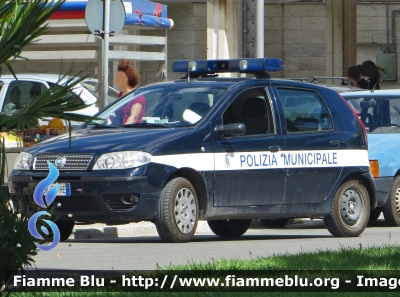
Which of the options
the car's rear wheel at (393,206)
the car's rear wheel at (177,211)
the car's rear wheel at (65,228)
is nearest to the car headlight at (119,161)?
the car's rear wheel at (177,211)

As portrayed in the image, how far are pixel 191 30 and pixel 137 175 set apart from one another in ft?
60.6

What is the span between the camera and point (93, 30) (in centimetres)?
1338

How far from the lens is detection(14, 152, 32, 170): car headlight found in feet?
33.2

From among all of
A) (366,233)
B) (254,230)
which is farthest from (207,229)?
(366,233)

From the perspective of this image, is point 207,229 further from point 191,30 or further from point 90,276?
point 191,30

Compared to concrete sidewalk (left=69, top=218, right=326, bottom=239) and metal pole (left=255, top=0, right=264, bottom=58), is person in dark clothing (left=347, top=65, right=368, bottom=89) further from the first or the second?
concrete sidewalk (left=69, top=218, right=326, bottom=239)

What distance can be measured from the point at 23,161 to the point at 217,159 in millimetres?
1856

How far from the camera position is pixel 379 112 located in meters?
14.3

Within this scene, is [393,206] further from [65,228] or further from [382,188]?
[65,228]

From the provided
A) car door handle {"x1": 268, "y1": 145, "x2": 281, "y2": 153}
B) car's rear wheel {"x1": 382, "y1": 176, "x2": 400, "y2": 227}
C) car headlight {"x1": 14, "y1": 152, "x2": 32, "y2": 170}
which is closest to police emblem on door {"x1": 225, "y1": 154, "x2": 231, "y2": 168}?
car door handle {"x1": 268, "y1": 145, "x2": 281, "y2": 153}

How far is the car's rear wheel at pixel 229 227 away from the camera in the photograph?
1184cm

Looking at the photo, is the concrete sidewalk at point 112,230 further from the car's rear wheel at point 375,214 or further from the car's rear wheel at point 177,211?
the car's rear wheel at point 375,214

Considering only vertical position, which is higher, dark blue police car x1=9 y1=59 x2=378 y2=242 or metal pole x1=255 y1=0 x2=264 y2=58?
metal pole x1=255 y1=0 x2=264 y2=58

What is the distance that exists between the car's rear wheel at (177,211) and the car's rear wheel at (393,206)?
152 inches
